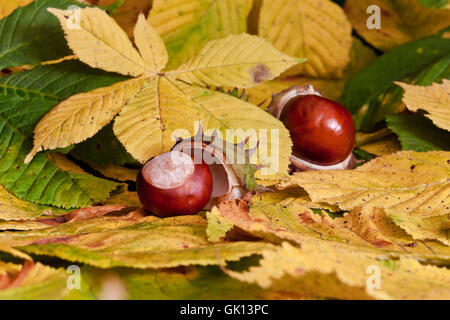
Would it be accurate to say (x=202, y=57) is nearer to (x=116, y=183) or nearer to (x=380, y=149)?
(x=116, y=183)

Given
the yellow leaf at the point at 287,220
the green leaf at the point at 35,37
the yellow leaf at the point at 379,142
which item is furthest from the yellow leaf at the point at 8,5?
the yellow leaf at the point at 379,142

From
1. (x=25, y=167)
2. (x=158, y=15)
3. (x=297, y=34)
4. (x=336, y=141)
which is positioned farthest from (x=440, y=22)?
(x=25, y=167)

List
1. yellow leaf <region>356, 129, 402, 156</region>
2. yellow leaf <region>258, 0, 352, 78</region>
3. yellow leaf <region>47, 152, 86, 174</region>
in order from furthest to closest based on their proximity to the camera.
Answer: yellow leaf <region>258, 0, 352, 78</region> → yellow leaf <region>356, 129, 402, 156</region> → yellow leaf <region>47, 152, 86, 174</region>

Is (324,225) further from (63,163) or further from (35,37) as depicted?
(35,37)

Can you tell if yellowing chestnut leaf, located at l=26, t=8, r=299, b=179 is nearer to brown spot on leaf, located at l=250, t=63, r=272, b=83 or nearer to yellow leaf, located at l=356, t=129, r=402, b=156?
brown spot on leaf, located at l=250, t=63, r=272, b=83

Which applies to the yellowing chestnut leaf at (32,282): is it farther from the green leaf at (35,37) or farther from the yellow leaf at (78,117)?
the green leaf at (35,37)

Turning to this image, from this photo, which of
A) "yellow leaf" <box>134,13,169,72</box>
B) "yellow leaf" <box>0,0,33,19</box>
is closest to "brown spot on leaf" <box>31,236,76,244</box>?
"yellow leaf" <box>134,13,169,72</box>

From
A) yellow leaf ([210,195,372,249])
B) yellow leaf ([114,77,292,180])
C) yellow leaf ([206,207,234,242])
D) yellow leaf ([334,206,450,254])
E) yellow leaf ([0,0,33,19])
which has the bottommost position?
yellow leaf ([334,206,450,254])
